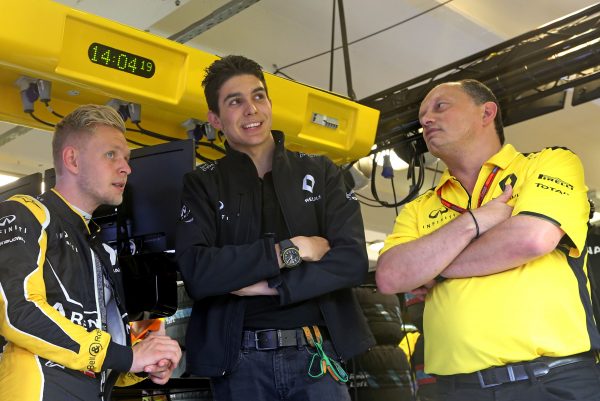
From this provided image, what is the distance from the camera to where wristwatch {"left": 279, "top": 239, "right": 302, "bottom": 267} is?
2242 millimetres

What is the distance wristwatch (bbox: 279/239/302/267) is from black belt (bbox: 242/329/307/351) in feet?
0.69

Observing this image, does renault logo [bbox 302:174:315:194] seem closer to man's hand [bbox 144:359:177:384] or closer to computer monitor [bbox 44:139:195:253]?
computer monitor [bbox 44:139:195:253]

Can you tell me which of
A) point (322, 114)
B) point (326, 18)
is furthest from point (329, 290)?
point (326, 18)

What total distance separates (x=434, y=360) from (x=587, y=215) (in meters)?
0.69

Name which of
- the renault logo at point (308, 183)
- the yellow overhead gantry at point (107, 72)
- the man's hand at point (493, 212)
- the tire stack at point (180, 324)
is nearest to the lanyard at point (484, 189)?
the man's hand at point (493, 212)

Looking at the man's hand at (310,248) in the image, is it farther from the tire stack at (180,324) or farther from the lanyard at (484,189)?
the tire stack at (180,324)

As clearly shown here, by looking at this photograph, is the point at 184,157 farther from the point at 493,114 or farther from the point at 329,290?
the point at 493,114

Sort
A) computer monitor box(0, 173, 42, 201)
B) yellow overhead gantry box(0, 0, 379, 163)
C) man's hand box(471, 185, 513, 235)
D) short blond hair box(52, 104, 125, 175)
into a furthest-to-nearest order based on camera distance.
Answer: yellow overhead gantry box(0, 0, 379, 163), computer monitor box(0, 173, 42, 201), short blond hair box(52, 104, 125, 175), man's hand box(471, 185, 513, 235)

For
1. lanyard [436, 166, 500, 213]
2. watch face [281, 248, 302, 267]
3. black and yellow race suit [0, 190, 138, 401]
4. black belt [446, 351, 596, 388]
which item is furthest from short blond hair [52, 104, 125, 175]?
black belt [446, 351, 596, 388]

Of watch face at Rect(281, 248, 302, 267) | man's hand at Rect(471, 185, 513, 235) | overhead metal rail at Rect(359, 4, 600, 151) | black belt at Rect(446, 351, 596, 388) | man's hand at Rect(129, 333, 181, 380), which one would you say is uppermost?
overhead metal rail at Rect(359, 4, 600, 151)

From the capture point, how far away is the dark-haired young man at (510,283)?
2.12 m

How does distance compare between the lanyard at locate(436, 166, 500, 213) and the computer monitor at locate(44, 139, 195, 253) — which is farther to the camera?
the computer monitor at locate(44, 139, 195, 253)

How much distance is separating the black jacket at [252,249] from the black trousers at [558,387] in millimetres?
449

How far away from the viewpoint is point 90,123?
2479 millimetres
